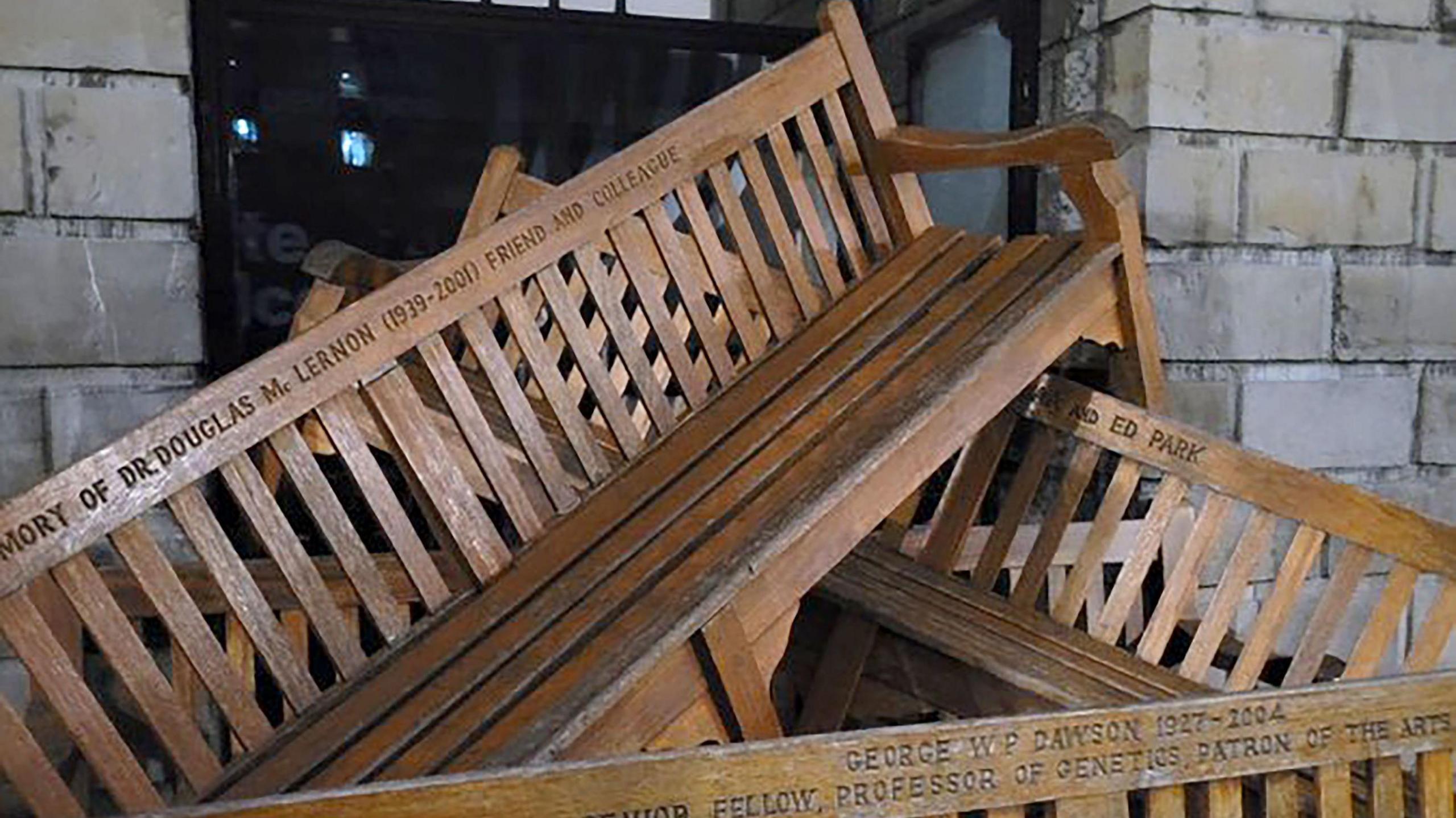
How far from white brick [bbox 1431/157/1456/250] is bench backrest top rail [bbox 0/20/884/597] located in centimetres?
124

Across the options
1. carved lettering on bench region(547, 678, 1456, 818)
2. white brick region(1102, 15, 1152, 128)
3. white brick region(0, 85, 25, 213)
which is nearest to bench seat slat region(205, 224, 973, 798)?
carved lettering on bench region(547, 678, 1456, 818)

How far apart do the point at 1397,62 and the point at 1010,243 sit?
109 centimetres

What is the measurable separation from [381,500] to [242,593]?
0.57 feet

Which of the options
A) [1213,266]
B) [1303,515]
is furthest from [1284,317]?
[1303,515]

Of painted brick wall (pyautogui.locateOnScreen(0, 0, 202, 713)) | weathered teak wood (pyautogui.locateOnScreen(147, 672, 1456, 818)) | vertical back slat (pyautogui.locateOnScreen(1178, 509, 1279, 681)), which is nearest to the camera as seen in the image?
weathered teak wood (pyautogui.locateOnScreen(147, 672, 1456, 818))

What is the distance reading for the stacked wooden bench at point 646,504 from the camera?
1.18m

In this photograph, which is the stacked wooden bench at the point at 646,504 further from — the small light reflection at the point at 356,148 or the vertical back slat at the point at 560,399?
the small light reflection at the point at 356,148

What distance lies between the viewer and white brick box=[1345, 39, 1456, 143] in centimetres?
224

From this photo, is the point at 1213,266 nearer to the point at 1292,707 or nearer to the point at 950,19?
the point at 950,19

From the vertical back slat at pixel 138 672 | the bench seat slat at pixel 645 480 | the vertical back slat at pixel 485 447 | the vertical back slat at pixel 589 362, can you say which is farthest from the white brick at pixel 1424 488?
the vertical back slat at pixel 138 672

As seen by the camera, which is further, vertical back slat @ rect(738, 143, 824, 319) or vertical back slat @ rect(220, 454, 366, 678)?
vertical back slat @ rect(738, 143, 824, 319)

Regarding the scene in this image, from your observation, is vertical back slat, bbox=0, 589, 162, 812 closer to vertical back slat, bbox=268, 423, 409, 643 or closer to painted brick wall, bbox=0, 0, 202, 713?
vertical back slat, bbox=268, 423, 409, 643

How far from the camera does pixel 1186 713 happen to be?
1012mm

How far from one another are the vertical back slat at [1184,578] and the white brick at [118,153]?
144 centimetres
